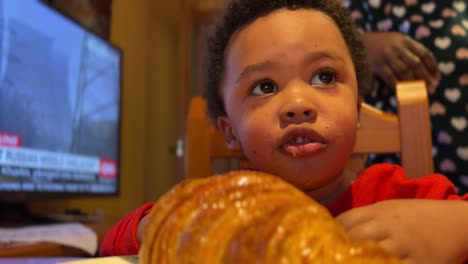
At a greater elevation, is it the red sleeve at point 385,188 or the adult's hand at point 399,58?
the adult's hand at point 399,58

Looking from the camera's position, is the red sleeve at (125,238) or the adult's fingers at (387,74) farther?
the adult's fingers at (387,74)

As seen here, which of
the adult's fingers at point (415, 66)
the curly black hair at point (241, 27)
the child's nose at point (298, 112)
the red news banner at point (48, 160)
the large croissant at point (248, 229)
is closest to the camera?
the large croissant at point (248, 229)

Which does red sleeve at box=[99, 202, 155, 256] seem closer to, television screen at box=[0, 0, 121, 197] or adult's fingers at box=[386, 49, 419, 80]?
adult's fingers at box=[386, 49, 419, 80]

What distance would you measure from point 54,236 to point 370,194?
0.92 meters

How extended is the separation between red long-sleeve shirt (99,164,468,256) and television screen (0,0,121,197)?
850mm

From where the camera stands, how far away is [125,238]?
0.67 m

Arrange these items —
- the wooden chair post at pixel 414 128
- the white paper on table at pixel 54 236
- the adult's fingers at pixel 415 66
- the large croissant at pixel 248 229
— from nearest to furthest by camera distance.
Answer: the large croissant at pixel 248 229 → the wooden chair post at pixel 414 128 → the adult's fingers at pixel 415 66 → the white paper on table at pixel 54 236

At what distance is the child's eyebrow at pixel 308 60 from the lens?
64cm

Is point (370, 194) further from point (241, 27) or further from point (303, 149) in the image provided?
point (241, 27)

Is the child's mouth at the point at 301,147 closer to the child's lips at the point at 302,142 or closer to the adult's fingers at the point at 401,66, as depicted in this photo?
the child's lips at the point at 302,142

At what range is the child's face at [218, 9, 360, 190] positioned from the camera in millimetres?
609

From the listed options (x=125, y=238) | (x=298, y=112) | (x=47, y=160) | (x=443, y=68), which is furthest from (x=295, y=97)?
(x=47, y=160)

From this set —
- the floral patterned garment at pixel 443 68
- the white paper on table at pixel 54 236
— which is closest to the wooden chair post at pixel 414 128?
the floral patterned garment at pixel 443 68

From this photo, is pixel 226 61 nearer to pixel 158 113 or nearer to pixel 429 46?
pixel 429 46
